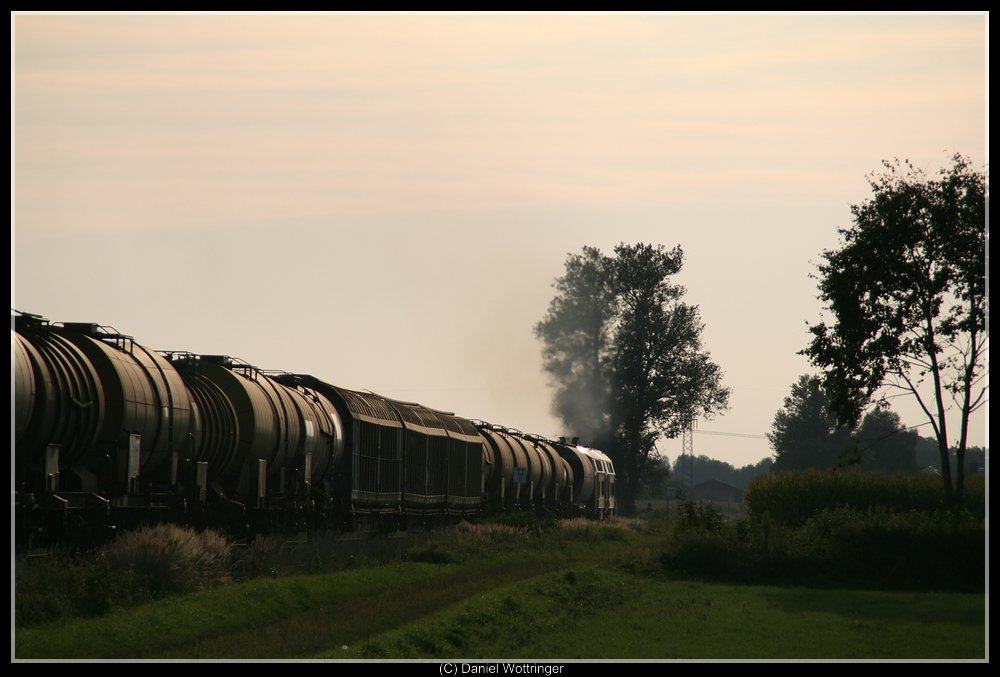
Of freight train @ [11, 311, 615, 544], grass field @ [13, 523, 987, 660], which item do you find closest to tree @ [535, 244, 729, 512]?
freight train @ [11, 311, 615, 544]

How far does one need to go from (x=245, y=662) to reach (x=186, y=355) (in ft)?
40.9

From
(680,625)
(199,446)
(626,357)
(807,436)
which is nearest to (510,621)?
(680,625)

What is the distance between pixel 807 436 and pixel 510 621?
120 metres

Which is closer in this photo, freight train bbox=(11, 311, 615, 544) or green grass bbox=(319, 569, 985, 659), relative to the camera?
green grass bbox=(319, 569, 985, 659)

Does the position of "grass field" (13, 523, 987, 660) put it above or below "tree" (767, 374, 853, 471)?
below

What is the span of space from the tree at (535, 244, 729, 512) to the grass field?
173 ft

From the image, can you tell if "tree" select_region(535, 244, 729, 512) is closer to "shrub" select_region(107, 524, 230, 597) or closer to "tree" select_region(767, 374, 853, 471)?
"tree" select_region(767, 374, 853, 471)

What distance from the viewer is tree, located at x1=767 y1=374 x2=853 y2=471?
130 meters

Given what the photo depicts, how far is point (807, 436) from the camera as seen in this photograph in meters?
135

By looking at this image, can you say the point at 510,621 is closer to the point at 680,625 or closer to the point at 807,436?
the point at 680,625

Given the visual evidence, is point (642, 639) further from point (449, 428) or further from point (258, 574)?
point (449, 428)

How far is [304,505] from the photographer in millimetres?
29203

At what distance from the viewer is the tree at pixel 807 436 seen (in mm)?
130250
